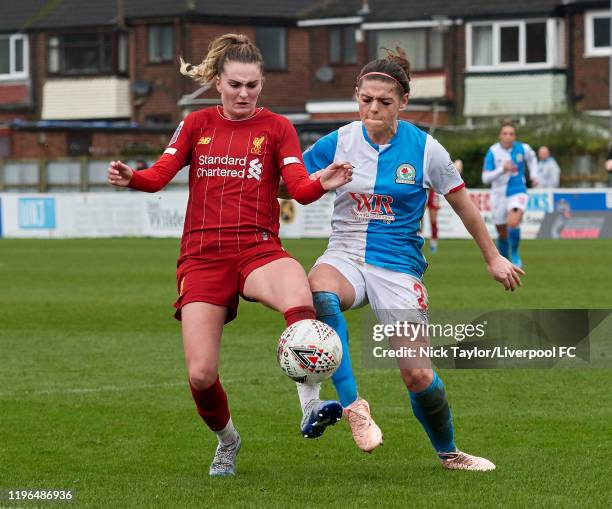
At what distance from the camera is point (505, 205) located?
76.0 feet

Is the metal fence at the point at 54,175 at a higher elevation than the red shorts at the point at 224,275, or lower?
lower

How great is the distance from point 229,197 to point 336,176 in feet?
2.31

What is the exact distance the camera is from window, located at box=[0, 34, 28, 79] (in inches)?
2509

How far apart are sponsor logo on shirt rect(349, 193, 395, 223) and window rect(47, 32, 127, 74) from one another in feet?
180

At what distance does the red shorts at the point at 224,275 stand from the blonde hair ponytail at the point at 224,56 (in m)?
0.91

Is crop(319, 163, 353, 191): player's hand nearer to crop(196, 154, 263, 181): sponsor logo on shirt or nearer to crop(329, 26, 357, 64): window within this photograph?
Result: crop(196, 154, 263, 181): sponsor logo on shirt

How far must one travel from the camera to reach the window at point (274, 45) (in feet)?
199

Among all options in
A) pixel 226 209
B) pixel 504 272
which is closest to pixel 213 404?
pixel 226 209

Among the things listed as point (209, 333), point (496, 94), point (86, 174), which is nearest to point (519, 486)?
point (209, 333)

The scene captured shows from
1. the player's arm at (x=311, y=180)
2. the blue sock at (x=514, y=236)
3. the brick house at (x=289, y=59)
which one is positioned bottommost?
the blue sock at (x=514, y=236)

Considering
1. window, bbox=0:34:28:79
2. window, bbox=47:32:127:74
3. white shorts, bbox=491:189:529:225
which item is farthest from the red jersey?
window, bbox=0:34:28:79

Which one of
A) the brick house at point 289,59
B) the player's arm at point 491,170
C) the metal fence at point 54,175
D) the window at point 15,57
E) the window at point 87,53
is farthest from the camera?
the window at point 15,57

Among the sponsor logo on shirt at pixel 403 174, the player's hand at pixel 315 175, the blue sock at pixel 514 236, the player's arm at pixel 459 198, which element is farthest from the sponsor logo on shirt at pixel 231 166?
the blue sock at pixel 514 236

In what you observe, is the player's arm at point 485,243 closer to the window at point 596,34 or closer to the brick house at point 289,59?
the brick house at point 289,59
